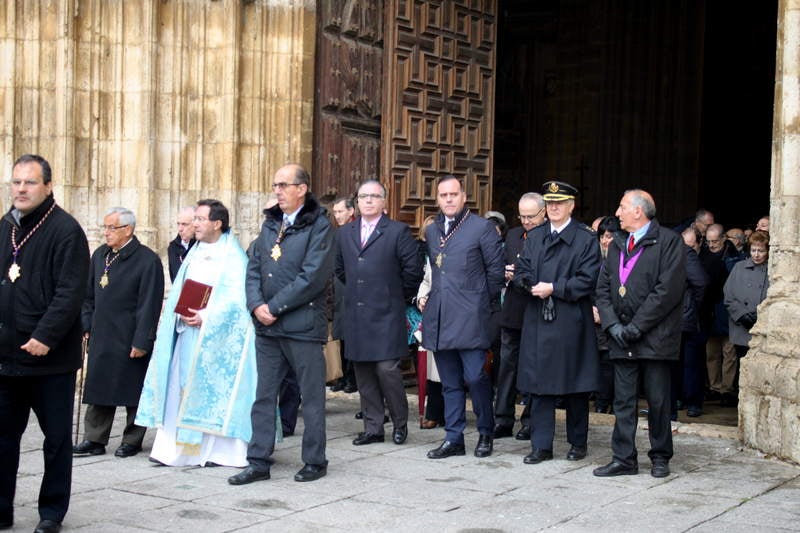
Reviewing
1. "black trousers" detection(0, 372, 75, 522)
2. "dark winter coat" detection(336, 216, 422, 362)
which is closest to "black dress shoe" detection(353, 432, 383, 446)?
"dark winter coat" detection(336, 216, 422, 362)

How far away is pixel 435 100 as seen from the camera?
457 inches

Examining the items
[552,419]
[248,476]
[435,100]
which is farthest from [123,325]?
[435,100]

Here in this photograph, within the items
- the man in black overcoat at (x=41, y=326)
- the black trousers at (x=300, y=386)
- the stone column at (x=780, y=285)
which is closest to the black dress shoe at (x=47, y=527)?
the man in black overcoat at (x=41, y=326)

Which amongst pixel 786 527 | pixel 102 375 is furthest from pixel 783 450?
pixel 102 375

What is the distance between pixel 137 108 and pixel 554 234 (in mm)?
4523

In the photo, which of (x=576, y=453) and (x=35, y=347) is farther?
(x=576, y=453)

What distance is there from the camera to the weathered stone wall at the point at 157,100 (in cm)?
1064

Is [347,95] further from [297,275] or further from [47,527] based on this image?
[47,527]

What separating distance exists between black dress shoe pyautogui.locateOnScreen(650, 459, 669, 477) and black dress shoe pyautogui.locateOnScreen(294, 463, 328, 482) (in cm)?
194

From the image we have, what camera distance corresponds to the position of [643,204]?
7.38 m

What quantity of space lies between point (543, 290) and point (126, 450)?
2836 millimetres

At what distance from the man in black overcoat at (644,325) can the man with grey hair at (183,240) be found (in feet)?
10.9

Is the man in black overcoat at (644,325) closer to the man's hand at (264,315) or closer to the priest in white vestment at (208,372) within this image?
the man's hand at (264,315)

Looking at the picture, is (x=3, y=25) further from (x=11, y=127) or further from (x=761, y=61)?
(x=761, y=61)
